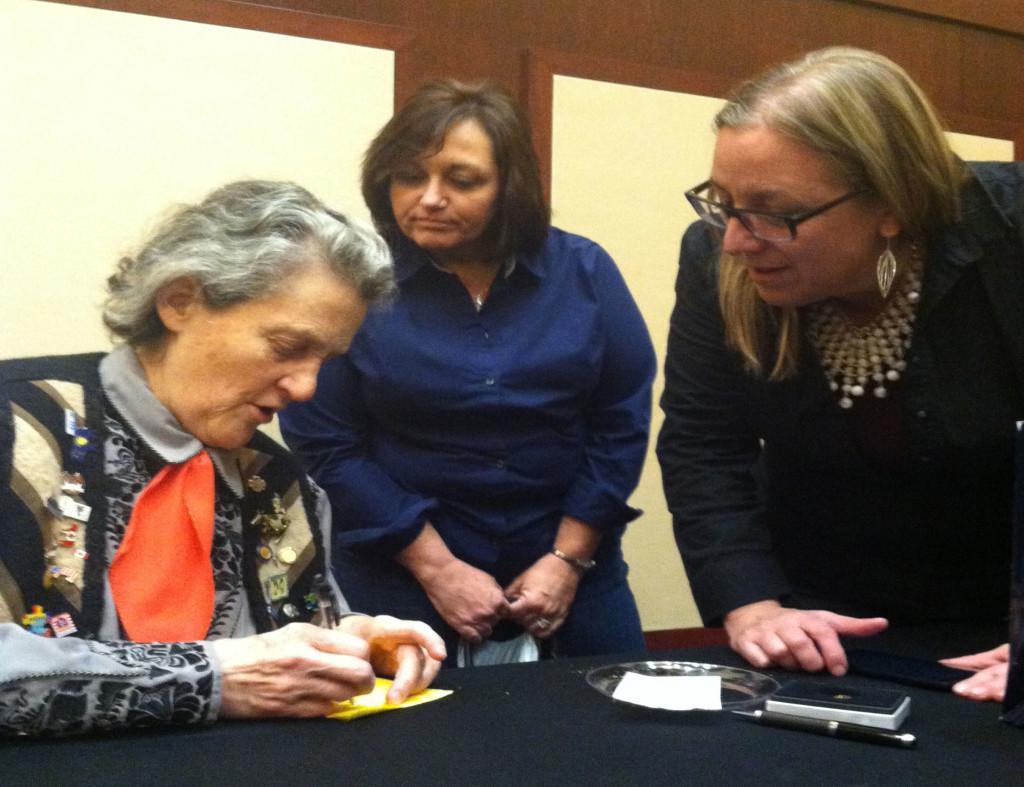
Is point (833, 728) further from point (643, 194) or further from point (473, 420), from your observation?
point (643, 194)

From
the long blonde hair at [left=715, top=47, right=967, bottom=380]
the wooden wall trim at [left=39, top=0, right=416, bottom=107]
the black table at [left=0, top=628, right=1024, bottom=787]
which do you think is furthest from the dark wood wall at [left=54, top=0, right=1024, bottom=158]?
the black table at [left=0, top=628, right=1024, bottom=787]

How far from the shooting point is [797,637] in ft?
5.08

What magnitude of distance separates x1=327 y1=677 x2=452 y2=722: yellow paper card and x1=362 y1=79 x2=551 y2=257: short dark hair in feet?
3.53

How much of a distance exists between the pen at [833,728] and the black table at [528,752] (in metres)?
0.01

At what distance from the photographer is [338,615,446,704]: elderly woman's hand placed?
144 centimetres

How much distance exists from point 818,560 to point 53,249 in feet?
6.07

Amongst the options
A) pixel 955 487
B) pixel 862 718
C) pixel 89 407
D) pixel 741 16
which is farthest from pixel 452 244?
pixel 741 16

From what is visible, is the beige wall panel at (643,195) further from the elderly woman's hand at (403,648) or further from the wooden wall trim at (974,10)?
the elderly woman's hand at (403,648)

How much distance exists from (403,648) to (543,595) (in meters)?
0.70

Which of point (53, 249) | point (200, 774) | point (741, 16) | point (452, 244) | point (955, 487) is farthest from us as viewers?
point (741, 16)

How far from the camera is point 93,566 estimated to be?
145 centimetres

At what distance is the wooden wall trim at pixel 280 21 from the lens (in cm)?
276

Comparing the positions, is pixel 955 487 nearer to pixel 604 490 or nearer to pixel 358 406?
pixel 604 490

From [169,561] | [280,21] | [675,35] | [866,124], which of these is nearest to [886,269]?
[866,124]
